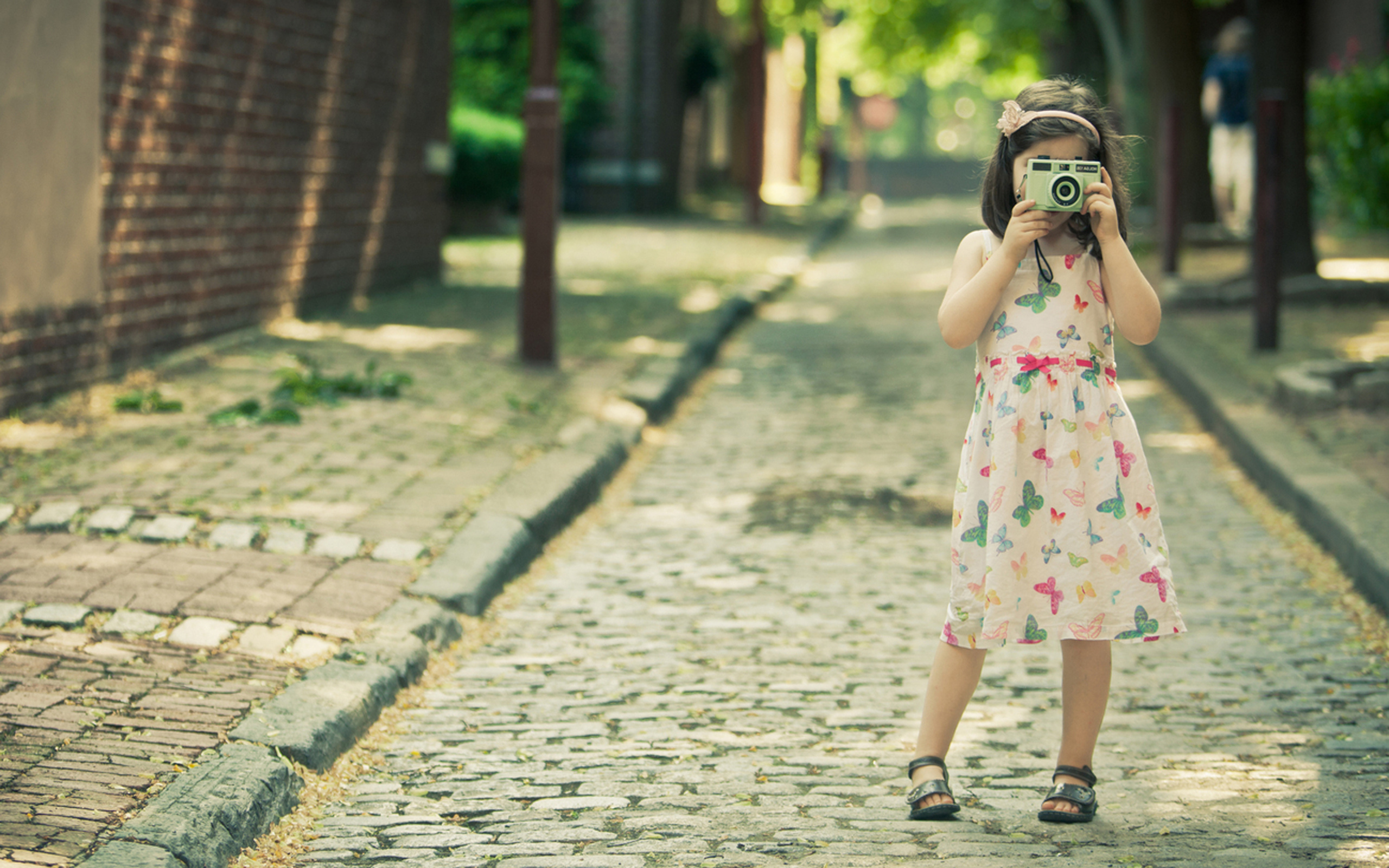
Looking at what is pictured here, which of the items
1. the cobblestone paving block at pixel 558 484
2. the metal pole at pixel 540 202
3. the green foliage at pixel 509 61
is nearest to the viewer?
the cobblestone paving block at pixel 558 484

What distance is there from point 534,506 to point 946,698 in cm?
277

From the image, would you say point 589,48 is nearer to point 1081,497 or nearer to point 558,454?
point 558,454

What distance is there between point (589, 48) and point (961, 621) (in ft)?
71.0

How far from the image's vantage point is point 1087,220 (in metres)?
3.37

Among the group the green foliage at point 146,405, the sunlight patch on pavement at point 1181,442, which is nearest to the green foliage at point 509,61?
the sunlight patch on pavement at point 1181,442

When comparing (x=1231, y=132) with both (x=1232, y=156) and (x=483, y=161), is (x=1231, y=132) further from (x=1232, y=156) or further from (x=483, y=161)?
(x=483, y=161)

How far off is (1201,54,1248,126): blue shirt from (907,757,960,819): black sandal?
1688 centimetres

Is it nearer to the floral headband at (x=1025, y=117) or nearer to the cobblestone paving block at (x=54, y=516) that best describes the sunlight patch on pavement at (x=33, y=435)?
the cobblestone paving block at (x=54, y=516)

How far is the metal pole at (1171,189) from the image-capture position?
13.2 metres

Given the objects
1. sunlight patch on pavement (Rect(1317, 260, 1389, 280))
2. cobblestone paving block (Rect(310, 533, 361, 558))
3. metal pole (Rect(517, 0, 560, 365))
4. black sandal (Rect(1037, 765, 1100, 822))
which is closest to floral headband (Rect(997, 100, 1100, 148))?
black sandal (Rect(1037, 765, 1100, 822))

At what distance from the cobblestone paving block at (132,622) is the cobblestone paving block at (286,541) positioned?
735mm

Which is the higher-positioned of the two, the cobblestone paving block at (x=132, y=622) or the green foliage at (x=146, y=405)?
the green foliage at (x=146, y=405)

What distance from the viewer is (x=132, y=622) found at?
4344mm

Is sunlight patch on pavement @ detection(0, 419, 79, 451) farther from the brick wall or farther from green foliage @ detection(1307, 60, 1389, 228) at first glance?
green foliage @ detection(1307, 60, 1389, 228)
